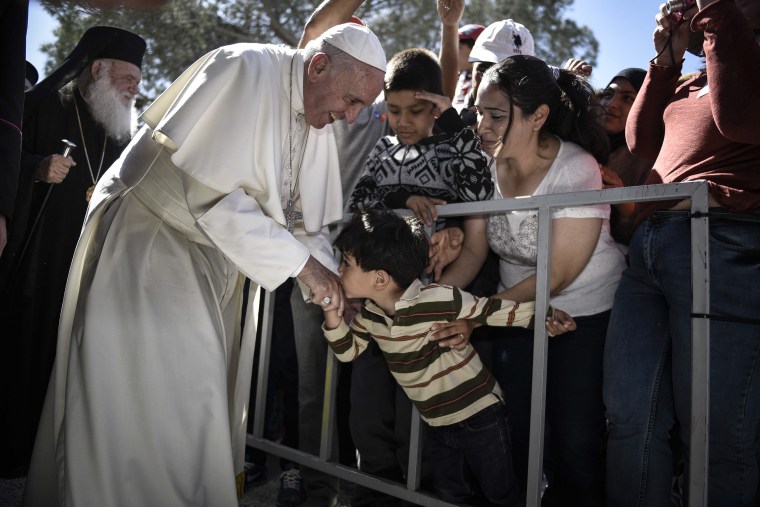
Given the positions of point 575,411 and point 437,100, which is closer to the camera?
point 575,411

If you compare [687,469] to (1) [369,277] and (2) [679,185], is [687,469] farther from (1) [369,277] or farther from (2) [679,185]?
(1) [369,277]

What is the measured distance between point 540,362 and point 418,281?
591 mm

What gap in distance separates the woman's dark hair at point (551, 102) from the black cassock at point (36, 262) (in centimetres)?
282

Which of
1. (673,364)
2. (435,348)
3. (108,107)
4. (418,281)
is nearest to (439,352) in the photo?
(435,348)

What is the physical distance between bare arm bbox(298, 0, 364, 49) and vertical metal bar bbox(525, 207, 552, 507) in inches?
73.9

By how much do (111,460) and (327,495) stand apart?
1.16 metres

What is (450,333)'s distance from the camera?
2.69 m

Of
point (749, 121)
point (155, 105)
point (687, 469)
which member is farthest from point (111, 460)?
point (749, 121)

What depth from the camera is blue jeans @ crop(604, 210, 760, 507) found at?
2.14m

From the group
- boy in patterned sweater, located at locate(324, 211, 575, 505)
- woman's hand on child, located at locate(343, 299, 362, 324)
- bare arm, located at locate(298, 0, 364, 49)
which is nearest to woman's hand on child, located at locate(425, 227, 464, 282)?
boy in patterned sweater, located at locate(324, 211, 575, 505)

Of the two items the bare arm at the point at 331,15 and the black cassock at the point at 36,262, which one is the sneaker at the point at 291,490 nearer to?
the black cassock at the point at 36,262

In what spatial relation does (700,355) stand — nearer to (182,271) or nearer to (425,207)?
(425,207)

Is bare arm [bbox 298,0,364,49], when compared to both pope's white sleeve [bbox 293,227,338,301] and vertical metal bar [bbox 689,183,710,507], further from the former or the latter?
vertical metal bar [bbox 689,183,710,507]

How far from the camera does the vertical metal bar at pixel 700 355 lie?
2.12 meters
